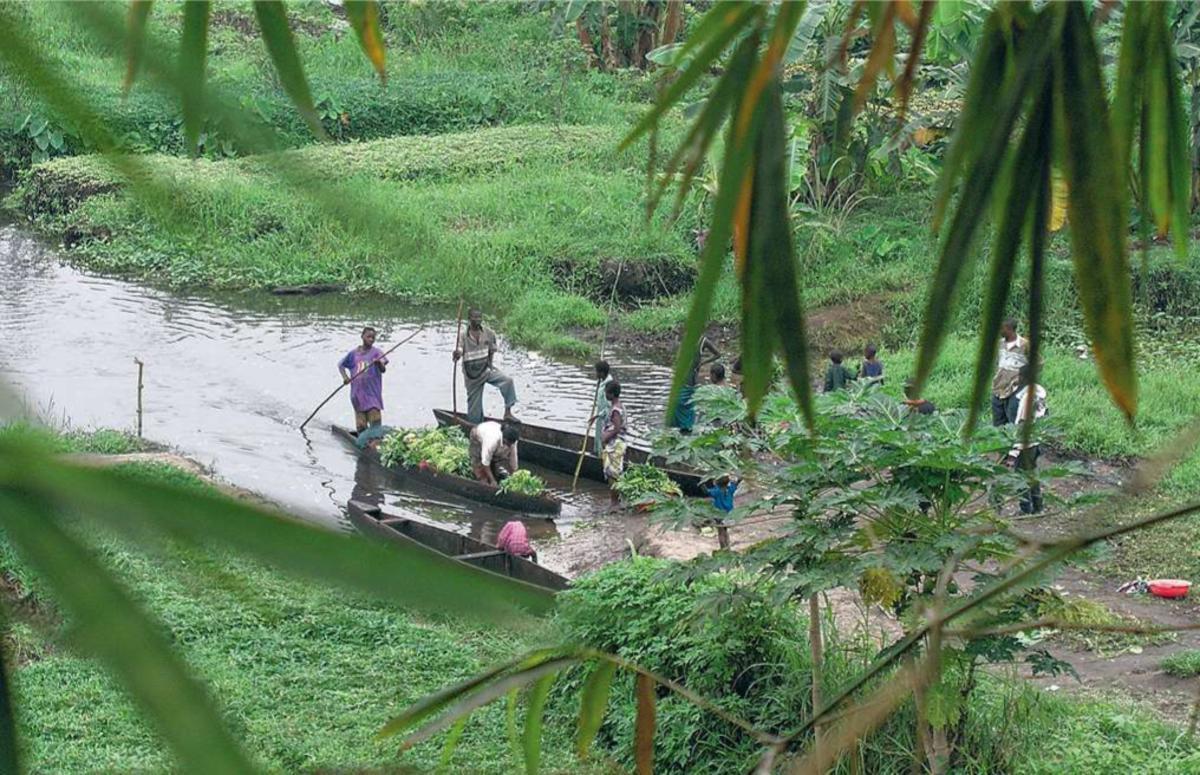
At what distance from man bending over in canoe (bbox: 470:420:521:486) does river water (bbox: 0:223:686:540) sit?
0.79 feet

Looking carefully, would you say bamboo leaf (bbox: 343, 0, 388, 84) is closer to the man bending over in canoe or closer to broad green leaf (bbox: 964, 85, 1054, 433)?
broad green leaf (bbox: 964, 85, 1054, 433)

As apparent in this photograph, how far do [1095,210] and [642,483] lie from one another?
6884 mm

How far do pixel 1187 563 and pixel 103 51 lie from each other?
761cm

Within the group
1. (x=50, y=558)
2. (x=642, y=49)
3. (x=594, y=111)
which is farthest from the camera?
(x=642, y=49)

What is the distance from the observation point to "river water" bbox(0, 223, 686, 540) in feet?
31.8

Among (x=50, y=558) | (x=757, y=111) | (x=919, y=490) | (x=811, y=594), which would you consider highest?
(x=757, y=111)

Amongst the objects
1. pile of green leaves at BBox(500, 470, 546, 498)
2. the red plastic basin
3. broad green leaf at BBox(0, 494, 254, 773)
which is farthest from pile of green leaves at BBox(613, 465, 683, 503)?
broad green leaf at BBox(0, 494, 254, 773)

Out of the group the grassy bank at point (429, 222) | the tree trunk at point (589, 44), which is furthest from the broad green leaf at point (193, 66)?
the tree trunk at point (589, 44)

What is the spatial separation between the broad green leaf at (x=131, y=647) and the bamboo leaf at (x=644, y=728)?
0.87 m

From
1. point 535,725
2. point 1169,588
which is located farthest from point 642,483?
point 535,725

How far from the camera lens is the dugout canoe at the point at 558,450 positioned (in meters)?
9.41

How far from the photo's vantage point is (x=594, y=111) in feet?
55.6

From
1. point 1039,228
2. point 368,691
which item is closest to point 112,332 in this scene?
point 368,691

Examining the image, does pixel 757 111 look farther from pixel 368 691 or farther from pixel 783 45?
pixel 368 691
